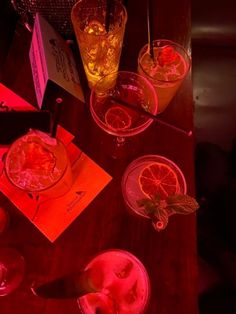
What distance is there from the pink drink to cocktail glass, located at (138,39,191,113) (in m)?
0.37

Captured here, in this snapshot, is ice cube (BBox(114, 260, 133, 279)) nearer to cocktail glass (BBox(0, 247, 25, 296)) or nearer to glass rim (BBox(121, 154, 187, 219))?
glass rim (BBox(121, 154, 187, 219))

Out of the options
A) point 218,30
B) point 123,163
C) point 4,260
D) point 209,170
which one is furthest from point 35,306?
point 218,30

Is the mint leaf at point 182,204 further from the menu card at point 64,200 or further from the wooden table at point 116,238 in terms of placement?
the menu card at point 64,200

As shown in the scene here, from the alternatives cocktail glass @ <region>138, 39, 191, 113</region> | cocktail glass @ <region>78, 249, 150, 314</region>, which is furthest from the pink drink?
cocktail glass @ <region>138, 39, 191, 113</region>

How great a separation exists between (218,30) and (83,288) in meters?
1.64

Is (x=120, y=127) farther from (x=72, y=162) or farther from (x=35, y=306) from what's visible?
(x=35, y=306)

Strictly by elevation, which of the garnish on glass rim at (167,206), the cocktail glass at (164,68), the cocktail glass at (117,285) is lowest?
the cocktail glass at (117,285)

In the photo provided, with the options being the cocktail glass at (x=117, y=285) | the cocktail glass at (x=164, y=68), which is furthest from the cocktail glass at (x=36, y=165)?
the cocktail glass at (x=164, y=68)

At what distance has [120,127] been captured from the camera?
1104 millimetres

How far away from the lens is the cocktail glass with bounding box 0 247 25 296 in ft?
3.13

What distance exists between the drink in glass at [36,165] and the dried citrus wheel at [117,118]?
0.22 meters

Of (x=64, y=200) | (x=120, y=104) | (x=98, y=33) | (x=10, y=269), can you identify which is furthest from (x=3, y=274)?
(x=98, y=33)

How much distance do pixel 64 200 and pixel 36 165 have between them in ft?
0.50

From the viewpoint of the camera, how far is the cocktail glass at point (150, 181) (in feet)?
3.30
